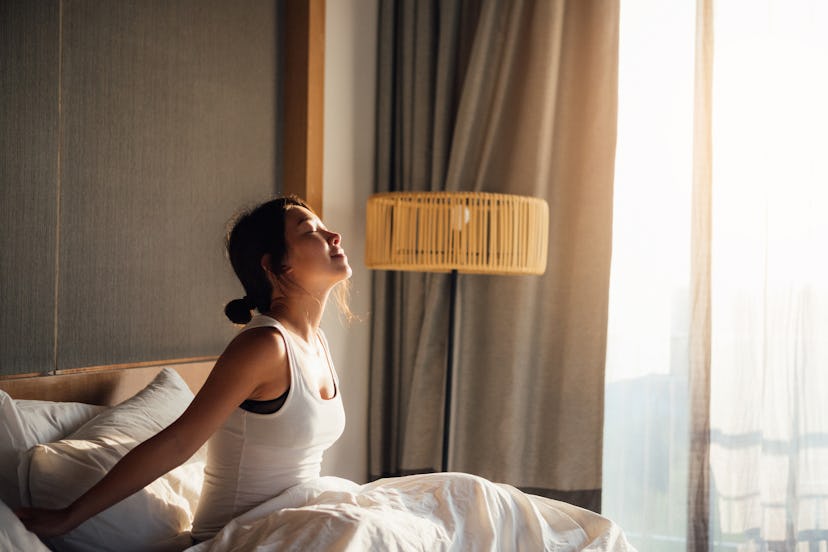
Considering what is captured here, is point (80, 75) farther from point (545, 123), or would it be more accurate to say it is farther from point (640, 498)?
point (640, 498)

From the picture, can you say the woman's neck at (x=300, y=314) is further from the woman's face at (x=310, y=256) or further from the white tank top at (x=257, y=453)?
the white tank top at (x=257, y=453)

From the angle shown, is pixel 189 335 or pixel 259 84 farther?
pixel 259 84

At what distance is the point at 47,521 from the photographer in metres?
1.42

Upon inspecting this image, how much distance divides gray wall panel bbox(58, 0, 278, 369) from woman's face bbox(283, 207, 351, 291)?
0.54 metres

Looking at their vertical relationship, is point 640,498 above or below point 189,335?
below

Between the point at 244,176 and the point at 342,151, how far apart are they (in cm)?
62

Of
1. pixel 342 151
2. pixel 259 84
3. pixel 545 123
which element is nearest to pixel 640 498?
pixel 545 123

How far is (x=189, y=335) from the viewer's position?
248cm

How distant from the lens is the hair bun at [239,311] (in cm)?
192

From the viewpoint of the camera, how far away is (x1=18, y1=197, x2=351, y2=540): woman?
4.89 ft

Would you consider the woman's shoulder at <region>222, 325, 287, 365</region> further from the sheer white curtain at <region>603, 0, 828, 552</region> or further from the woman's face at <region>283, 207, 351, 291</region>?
the sheer white curtain at <region>603, 0, 828, 552</region>

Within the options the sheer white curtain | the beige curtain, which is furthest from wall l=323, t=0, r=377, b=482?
the sheer white curtain

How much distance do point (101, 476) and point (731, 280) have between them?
7.42 feet

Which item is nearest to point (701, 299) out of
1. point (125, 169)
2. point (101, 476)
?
point (125, 169)
